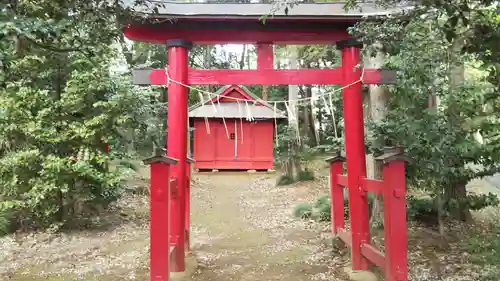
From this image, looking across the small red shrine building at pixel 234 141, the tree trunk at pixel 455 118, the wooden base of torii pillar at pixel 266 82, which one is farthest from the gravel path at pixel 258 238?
the small red shrine building at pixel 234 141

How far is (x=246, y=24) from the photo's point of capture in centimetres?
564

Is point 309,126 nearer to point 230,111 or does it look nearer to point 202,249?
point 230,111

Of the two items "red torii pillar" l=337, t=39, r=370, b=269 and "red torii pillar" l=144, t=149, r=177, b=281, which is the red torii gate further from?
"red torii pillar" l=144, t=149, r=177, b=281

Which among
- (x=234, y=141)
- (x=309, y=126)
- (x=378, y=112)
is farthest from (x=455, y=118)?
(x=309, y=126)

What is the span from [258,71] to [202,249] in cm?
298

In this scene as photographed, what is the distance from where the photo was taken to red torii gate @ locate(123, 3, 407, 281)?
17.4 feet

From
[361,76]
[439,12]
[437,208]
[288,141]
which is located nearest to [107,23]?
[439,12]

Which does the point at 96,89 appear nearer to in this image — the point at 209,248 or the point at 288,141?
the point at 209,248

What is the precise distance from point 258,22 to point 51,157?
161 inches

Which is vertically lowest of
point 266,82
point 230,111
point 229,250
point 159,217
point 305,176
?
point 229,250

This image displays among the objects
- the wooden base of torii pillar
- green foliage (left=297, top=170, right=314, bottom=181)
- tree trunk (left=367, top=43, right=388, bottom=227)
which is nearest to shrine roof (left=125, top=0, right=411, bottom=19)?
the wooden base of torii pillar

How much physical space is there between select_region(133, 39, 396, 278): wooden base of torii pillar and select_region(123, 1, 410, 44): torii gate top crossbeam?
7.0 inches

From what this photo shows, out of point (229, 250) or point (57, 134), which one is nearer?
point (229, 250)

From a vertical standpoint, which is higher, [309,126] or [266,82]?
[309,126]
